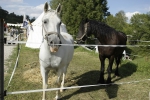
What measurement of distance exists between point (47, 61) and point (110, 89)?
2.36 m

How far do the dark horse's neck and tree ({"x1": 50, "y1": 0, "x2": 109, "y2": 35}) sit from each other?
1545cm

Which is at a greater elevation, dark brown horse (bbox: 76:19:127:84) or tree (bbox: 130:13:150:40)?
tree (bbox: 130:13:150:40)

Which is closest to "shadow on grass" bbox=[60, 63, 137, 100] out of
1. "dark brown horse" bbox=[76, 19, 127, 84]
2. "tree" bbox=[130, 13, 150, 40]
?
"dark brown horse" bbox=[76, 19, 127, 84]

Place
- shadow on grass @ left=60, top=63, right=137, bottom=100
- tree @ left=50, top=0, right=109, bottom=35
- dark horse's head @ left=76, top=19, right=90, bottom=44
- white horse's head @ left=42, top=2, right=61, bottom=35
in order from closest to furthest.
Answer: white horse's head @ left=42, top=2, right=61, bottom=35
shadow on grass @ left=60, top=63, right=137, bottom=100
dark horse's head @ left=76, top=19, right=90, bottom=44
tree @ left=50, top=0, right=109, bottom=35

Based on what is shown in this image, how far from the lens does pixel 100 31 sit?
16.0 ft

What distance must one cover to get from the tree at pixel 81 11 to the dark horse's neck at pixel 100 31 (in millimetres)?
15450

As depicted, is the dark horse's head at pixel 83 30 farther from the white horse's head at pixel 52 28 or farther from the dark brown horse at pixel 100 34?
the white horse's head at pixel 52 28

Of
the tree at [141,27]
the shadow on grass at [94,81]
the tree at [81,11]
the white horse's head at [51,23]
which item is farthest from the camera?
the tree at [81,11]

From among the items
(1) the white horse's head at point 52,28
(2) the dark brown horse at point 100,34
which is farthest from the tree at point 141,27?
(1) the white horse's head at point 52,28

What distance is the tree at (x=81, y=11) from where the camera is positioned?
66.3 ft

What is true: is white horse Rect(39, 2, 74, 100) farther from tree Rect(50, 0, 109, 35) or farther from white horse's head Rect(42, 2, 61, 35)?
tree Rect(50, 0, 109, 35)

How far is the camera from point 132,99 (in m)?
4.12

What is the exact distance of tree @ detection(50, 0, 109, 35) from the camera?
795 inches

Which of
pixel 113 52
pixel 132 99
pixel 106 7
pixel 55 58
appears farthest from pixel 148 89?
pixel 106 7
